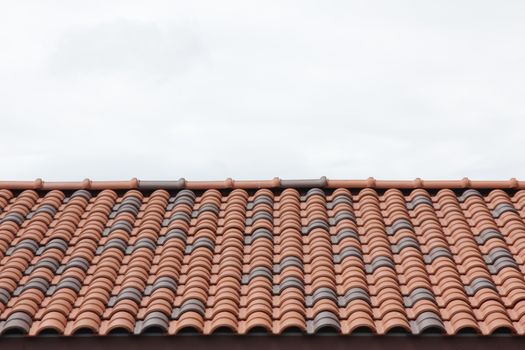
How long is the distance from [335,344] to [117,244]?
4067 mm

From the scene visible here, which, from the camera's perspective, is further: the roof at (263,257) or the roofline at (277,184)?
the roofline at (277,184)

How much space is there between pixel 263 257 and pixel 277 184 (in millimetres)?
2769

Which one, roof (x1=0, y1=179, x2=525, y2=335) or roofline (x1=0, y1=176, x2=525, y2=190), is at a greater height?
roofline (x1=0, y1=176, x2=525, y2=190)

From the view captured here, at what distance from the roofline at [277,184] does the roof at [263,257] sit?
2 cm

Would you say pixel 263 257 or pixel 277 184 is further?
pixel 277 184

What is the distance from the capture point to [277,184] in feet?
49.5

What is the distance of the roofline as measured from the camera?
49.4 feet

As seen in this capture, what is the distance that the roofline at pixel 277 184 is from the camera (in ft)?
49.4

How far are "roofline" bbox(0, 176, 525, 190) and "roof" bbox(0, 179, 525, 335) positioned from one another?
0.02 metres

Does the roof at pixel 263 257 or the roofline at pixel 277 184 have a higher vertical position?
the roofline at pixel 277 184

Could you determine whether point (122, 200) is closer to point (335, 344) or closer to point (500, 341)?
point (335, 344)

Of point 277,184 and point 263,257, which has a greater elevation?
point 277,184

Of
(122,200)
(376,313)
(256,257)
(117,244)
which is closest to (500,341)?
(376,313)

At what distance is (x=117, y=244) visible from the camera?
1312 cm
